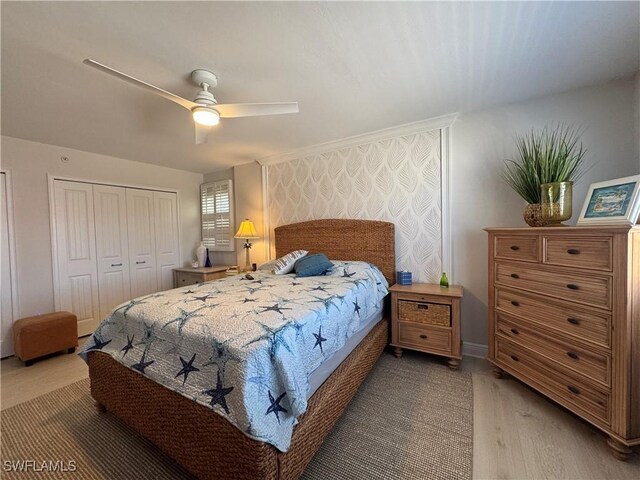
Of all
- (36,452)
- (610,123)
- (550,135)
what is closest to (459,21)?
(550,135)

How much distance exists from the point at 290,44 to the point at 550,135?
2318mm

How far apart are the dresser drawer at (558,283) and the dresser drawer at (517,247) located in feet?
0.22

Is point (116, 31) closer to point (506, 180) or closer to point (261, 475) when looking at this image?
point (261, 475)

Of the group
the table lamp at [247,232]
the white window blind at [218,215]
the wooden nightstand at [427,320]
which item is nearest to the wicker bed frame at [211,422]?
the wooden nightstand at [427,320]

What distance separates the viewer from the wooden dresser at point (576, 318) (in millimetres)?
1365

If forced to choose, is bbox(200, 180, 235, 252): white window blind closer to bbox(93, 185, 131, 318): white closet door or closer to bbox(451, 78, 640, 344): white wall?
bbox(93, 185, 131, 318): white closet door

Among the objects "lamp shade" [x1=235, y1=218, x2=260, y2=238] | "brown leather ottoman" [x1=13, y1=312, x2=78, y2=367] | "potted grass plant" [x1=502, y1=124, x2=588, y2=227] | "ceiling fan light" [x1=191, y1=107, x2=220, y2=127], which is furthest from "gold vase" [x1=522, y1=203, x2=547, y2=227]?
"brown leather ottoman" [x1=13, y1=312, x2=78, y2=367]

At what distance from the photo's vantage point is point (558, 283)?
169cm

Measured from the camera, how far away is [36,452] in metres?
1.50

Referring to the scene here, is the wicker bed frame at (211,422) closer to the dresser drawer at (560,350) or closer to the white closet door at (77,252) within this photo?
the dresser drawer at (560,350)

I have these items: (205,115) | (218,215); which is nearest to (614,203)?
(205,115)

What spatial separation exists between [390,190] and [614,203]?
172 cm

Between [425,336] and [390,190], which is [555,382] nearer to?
[425,336]

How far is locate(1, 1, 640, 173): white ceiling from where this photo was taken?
4.32ft
